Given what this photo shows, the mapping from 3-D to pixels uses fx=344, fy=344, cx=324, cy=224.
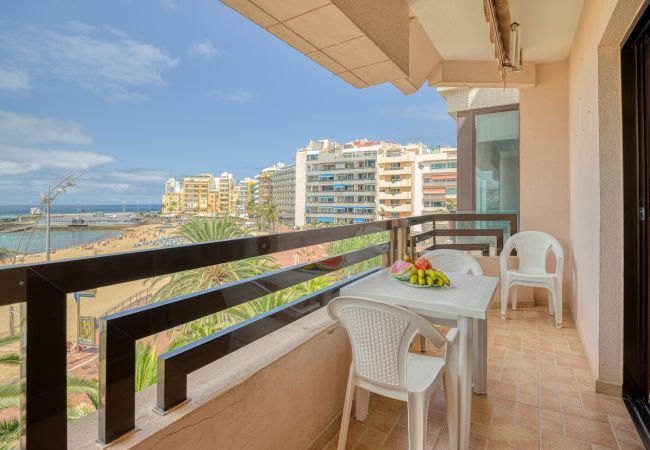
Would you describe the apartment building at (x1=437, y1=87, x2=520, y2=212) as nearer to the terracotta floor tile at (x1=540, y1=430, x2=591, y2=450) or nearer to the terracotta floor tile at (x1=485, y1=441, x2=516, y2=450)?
the terracotta floor tile at (x1=540, y1=430, x2=591, y2=450)

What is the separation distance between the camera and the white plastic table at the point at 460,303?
5.17ft

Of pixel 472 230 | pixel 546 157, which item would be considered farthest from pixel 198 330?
pixel 546 157

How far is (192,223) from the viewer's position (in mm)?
5273

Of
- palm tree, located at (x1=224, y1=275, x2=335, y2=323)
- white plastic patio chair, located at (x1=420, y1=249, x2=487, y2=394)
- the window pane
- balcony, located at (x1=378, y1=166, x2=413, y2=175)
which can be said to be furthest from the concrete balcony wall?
balcony, located at (x1=378, y1=166, x2=413, y2=175)

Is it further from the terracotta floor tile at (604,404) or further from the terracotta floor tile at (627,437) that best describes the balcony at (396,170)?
the terracotta floor tile at (627,437)

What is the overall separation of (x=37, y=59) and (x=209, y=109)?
25.4 meters

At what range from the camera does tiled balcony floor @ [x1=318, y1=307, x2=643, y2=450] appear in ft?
5.55

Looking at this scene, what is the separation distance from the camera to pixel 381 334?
4.30 ft

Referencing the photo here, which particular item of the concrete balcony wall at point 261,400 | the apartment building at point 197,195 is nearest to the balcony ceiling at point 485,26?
the concrete balcony wall at point 261,400

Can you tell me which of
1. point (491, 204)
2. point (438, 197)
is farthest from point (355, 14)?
point (438, 197)

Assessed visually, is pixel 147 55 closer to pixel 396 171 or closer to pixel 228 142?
pixel 228 142

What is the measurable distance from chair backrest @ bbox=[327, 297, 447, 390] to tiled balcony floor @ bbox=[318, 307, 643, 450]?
0.56m

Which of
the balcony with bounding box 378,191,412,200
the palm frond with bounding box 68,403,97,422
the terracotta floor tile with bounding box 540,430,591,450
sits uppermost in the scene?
the balcony with bounding box 378,191,412,200

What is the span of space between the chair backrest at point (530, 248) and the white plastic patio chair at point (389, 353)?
2.76 meters
